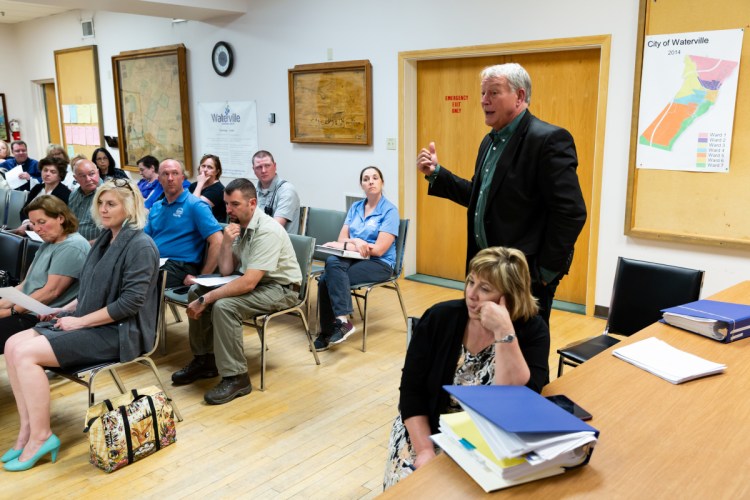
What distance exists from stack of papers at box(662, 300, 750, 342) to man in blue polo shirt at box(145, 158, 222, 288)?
8.61 feet

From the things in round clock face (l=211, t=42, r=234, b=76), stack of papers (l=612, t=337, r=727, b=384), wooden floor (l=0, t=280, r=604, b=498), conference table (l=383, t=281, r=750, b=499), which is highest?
round clock face (l=211, t=42, r=234, b=76)

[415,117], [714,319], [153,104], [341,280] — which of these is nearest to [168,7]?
[153,104]

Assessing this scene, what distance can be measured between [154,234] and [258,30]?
315cm

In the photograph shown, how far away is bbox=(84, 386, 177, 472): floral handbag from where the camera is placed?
→ 252 cm

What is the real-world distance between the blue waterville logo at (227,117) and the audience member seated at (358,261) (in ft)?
10.1

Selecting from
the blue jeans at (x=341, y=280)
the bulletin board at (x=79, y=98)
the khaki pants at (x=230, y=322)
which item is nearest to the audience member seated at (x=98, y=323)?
the khaki pants at (x=230, y=322)

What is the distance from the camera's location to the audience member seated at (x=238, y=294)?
3189mm

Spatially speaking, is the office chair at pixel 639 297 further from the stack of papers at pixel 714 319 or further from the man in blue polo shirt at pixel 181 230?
the man in blue polo shirt at pixel 181 230

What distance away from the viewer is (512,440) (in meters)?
1.25

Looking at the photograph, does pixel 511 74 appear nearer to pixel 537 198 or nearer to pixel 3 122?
pixel 537 198

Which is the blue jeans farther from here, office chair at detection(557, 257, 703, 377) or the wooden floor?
office chair at detection(557, 257, 703, 377)

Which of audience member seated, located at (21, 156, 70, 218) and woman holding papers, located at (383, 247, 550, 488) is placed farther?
audience member seated, located at (21, 156, 70, 218)

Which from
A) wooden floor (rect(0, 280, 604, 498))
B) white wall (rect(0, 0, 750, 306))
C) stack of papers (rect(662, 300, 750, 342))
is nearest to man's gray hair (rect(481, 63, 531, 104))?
stack of papers (rect(662, 300, 750, 342))

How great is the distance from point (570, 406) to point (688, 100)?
3.00 meters
